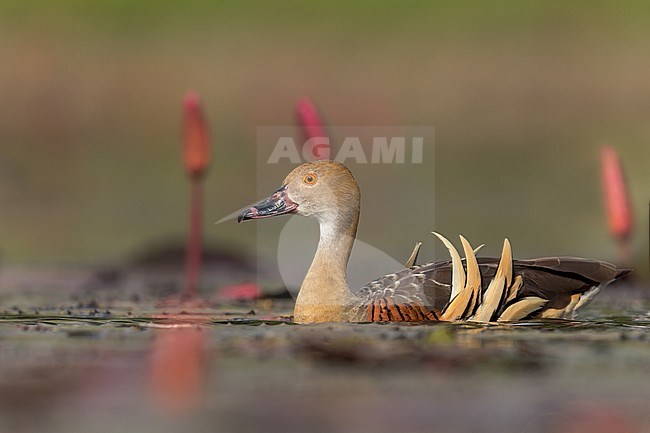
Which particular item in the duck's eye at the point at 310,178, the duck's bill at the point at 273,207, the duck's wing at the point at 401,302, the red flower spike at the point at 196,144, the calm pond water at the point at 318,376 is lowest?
the calm pond water at the point at 318,376

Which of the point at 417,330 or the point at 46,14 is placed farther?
the point at 46,14

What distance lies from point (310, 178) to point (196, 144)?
1571 millimetres

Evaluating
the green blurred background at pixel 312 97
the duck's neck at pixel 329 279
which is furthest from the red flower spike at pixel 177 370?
the green blurred background at pixel 312 97

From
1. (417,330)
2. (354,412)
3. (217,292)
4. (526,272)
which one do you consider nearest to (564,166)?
(217,292)

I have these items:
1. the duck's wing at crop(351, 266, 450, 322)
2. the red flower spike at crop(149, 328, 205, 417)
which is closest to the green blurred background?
the duck's wing at crop(351, 266, 450, 322)

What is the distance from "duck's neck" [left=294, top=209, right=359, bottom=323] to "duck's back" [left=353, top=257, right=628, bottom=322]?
0.12 metres

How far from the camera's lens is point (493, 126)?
55.8 ft

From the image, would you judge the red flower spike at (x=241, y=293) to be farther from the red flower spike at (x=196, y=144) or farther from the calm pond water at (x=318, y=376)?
the calm pond water at (x=318, y=376)

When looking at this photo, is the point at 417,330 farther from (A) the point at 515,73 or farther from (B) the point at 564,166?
(A) the point at 515,73

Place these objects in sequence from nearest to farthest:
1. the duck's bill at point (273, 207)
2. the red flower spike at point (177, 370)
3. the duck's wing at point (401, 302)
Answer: the red flower spike at point (177, 370) < the duck's wing at point (401, 302) < the duck's bill at point (273, 207)

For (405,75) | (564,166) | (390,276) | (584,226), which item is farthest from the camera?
(405,75)

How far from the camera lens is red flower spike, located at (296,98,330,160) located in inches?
416

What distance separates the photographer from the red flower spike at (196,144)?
408 inches

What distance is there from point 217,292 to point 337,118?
18.7ft
